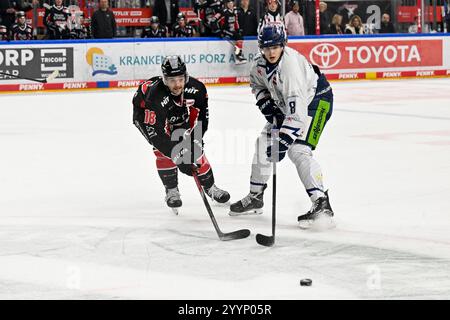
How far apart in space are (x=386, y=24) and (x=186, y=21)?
3777 millimetres

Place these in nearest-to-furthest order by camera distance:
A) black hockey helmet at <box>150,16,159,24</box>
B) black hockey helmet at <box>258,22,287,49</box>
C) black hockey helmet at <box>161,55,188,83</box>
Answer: black hockey helmet at <box>258,22,287,49</box> → black hockey helmet at <box>161,55,188,83</box> → black hockey helmet at <box>150,16,159,24</box>

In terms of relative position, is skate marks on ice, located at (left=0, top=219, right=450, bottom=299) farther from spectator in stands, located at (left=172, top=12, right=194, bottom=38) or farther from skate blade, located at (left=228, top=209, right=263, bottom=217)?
spectator in stands, located at (left=172, top=12, right=194, bottom=38)

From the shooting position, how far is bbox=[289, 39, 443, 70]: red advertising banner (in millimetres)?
17266

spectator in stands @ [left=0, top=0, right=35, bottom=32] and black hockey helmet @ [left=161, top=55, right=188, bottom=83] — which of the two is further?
spectator in stands @ [left=0, top=0, right=35, bottom=32]

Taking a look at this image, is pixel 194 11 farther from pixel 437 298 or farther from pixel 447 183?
pixel 437 298

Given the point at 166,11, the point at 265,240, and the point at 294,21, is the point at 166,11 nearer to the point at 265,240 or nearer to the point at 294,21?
the point at 294,21

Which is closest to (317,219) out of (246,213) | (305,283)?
(246,213)

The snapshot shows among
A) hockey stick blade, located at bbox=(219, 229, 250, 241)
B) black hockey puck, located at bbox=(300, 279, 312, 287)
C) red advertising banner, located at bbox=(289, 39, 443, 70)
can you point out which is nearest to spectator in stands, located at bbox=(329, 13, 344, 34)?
red advertising banner, located at bbox=(289, 39, 443, 70)

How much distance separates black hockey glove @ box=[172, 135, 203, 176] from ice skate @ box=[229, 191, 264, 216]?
348 millimetres

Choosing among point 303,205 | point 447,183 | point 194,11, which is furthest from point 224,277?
point 194,11

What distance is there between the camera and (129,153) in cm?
860

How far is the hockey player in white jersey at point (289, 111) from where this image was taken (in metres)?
5.32
